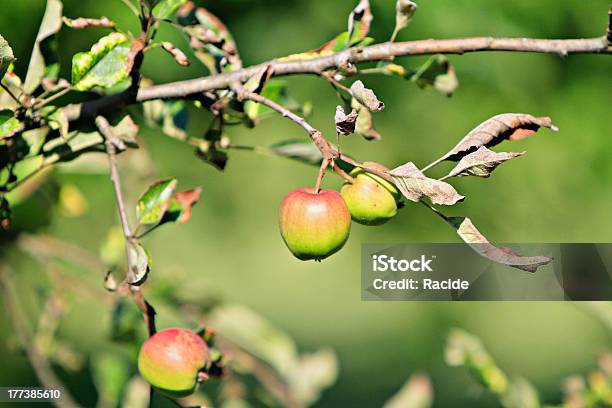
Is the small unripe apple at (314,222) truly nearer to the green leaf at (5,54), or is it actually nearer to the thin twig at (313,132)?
the thin twig at (313,132)

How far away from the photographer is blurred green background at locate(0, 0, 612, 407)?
201 cm

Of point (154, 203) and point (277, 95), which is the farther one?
point (277, 95)

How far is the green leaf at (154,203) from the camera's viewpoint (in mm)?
736

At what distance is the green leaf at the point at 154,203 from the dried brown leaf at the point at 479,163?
11.6 inches

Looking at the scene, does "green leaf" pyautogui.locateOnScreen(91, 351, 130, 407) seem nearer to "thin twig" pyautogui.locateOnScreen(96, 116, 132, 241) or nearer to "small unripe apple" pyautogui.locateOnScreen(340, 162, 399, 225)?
"thin twig" pyautogui.locateOnScreen(96, 116, 132, 241)

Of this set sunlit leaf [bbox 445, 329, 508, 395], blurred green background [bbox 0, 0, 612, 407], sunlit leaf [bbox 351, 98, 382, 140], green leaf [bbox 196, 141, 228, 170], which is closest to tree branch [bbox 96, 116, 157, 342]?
green leaf [bbox 196, 141, 228, 170]

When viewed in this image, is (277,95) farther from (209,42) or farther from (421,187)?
(421,187)

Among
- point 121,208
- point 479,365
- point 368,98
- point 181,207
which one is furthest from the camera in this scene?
point 479,365

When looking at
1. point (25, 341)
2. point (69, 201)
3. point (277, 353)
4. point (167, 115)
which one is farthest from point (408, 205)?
point (167, 115)

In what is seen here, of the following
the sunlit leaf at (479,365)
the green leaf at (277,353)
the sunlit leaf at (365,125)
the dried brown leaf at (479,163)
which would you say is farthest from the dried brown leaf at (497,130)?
the green leaf at (277,353)

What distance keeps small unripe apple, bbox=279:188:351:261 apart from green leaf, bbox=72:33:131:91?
0.63 feet

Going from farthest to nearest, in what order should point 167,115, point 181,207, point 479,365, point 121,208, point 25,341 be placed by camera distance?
point 25,341, point 479,365, point 167,115, point 181,207, point 121,208

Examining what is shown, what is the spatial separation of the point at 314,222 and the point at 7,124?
0.28 metres

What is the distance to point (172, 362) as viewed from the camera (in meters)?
0.69
